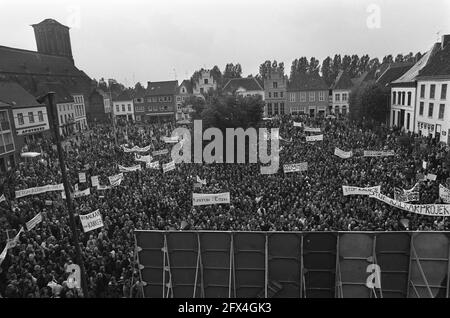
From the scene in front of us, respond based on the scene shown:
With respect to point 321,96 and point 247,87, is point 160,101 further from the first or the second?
point 321,96

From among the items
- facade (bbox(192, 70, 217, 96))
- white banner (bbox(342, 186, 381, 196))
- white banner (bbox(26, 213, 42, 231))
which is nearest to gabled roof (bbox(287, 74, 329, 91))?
facade (bbox(192, 70, 217, 96))

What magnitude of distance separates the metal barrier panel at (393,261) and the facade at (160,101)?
67.2m

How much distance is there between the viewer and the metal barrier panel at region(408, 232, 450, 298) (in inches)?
287

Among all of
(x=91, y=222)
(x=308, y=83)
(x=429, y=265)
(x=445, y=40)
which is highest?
(x=445, y=40)

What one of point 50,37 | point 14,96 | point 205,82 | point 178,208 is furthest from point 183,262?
point 50,37

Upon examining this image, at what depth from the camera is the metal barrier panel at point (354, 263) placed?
7534 mm

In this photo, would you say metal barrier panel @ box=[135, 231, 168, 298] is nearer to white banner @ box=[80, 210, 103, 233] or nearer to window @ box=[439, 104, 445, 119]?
white banner @ box=[80, 210, 103, 233]

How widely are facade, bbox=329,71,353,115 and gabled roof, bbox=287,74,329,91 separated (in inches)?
101

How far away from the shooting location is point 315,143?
96.8 feet

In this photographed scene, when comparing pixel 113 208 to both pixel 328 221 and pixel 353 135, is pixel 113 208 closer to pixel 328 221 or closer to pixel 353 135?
pixel 328 221

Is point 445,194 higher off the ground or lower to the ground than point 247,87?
lower

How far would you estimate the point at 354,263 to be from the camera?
766 centimetres

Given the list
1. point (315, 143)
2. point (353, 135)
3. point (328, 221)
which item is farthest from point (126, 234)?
point (353, 135)

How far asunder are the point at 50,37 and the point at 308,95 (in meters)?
53.7
